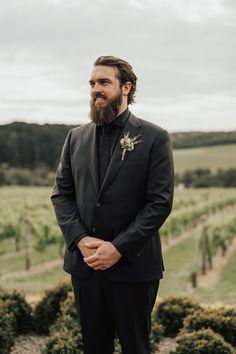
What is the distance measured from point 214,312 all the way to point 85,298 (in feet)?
9.24

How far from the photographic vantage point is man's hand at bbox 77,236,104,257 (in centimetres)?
298

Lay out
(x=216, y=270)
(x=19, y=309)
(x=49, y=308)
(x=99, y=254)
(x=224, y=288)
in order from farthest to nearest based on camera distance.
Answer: (x=216, y=270)
(x=224, y=288)
(x=49, y=308)
(x=19, y=309)
(x=99, y=254)

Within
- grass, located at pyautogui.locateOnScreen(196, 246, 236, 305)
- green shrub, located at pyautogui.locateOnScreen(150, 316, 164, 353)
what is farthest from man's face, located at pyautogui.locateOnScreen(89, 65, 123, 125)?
grass, located at pyautogui.locateOnScreen(196, 246, 236, 305)

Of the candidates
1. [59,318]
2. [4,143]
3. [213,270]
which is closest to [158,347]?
[59,318]

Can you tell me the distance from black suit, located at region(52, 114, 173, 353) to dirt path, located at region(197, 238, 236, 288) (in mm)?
16880

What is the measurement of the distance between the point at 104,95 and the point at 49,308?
359 cm

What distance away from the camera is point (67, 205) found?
3.21 metres

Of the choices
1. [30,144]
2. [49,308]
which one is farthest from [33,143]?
[49,308]

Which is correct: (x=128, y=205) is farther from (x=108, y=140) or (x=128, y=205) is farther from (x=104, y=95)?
(x=104, y=95)

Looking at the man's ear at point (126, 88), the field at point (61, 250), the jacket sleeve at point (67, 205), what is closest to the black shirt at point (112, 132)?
the man's ear at point (126, 88)

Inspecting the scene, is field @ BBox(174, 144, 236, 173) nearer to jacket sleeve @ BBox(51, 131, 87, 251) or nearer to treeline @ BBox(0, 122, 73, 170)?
treeline @ BBox(0, 122, 73, 170)

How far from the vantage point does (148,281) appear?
3125mm

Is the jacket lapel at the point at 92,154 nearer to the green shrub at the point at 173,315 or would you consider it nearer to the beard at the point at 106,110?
the beard at the point at 106,110

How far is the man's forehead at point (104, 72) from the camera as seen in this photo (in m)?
3.06
